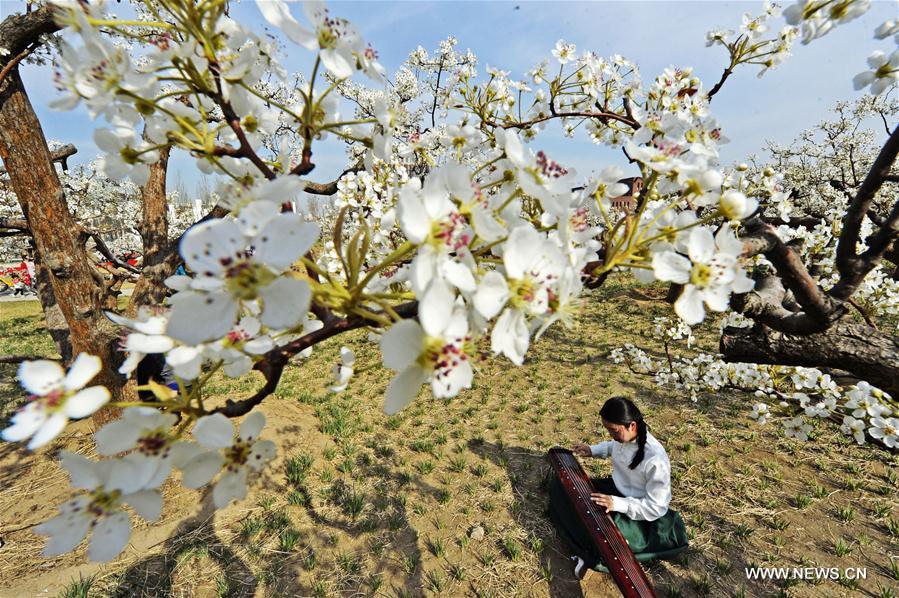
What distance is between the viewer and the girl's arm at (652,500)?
277 centimetres

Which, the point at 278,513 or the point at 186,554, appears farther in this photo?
the point at 278,513

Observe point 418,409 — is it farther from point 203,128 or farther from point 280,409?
point 203,128

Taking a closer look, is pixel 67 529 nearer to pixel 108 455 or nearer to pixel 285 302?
pixel 108 455

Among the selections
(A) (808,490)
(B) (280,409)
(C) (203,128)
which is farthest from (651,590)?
(B) (280,409)

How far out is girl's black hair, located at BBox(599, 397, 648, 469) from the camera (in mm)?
2775

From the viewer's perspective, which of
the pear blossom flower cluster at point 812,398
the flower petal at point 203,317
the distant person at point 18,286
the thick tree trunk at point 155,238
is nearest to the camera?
the flower petal at point 203,317

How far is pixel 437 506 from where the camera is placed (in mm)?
3432

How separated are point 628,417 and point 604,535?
0.77 metres

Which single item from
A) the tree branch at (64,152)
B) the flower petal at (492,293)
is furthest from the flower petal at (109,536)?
the tree branch at (64,152)

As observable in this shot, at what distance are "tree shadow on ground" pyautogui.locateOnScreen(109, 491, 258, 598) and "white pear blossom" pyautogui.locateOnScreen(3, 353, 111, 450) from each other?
2.80 m

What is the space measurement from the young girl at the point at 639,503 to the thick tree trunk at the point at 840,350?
2.92ft

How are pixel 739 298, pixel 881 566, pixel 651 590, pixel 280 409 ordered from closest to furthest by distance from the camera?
pixel 739 298 → pixel 651 590 → pixel 881 566 → pixel 280 409

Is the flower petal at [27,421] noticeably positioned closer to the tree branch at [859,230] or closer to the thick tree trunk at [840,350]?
the tree branch at [859,230]

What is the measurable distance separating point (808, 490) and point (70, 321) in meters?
6.15
